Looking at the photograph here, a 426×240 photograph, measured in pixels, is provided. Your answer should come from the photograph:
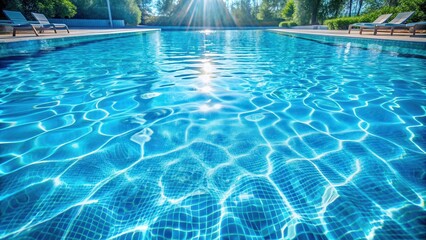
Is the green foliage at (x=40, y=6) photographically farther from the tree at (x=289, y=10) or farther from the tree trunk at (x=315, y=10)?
the tree at (x=289, y=10)

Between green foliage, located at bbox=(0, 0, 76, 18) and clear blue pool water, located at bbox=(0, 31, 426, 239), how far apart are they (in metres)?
13.6

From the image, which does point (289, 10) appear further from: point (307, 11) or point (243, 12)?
point (243, 12)

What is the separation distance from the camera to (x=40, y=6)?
545 inches

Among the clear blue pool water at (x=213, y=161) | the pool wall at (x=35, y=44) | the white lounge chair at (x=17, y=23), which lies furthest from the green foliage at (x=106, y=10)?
the clear blue pool water at (x=213, y=161)

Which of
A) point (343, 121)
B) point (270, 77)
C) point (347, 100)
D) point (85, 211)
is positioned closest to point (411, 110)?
point (347, 100)

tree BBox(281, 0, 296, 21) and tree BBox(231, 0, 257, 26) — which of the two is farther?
tree BBox(231, 0, 257, 26)

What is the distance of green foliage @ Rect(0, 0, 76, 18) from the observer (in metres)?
12.6

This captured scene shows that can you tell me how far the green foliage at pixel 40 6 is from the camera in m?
12.6

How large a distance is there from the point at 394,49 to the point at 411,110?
591 centimetres

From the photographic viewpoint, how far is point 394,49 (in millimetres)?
6953

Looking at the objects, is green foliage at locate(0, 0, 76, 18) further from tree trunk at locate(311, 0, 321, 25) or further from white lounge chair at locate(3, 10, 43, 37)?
tree trunk at locate(311, 0, 321, 25)

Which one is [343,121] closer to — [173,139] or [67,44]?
[173,139]

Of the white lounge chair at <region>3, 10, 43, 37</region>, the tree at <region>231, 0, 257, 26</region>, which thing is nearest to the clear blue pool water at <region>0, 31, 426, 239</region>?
the white lounge chair at <region>3, 10, 43, 37</region>

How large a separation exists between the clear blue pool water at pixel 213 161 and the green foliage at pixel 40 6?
13.6 m
